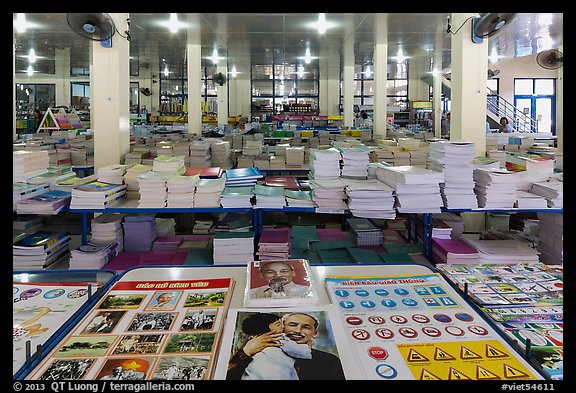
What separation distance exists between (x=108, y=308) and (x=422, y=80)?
20.4 m

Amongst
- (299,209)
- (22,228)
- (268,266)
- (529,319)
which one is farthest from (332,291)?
(22,228)

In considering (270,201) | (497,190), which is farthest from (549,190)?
(270,201)

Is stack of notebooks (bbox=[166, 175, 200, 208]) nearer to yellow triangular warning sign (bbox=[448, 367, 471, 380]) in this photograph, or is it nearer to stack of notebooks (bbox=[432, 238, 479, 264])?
stack of notebooks (bbox=[432, 238, 479, 264])

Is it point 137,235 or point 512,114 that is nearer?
point 137,235

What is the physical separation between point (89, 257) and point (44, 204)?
21.5 inches

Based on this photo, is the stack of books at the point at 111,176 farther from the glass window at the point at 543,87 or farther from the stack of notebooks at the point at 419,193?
the glass window at the point at 543,87

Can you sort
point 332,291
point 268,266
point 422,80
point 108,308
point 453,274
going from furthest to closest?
point 422,80 → point 453,274 → point 268,266 → point 332,291 → point 108,308

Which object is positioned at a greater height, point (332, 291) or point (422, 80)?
point (422, 80)

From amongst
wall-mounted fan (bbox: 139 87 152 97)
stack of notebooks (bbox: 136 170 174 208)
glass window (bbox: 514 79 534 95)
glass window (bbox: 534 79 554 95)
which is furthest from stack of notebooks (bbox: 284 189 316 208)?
glass window (bbox: 534 79 554 95)

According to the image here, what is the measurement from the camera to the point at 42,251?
3.77 metres

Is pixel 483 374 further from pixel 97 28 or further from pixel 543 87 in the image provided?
pixel 543 87

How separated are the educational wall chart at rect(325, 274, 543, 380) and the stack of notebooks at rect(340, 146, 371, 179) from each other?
254 cm
